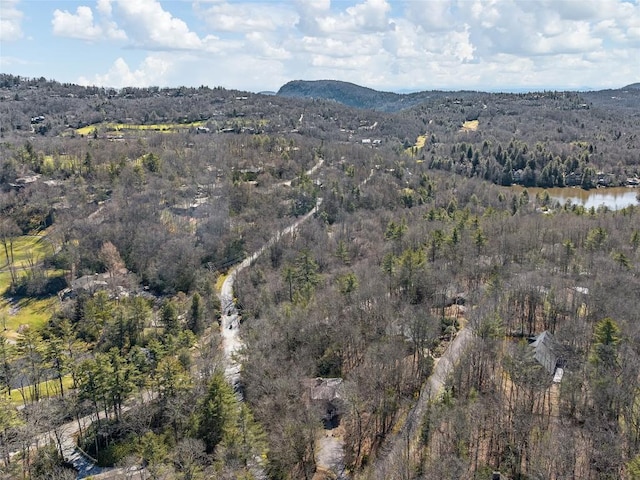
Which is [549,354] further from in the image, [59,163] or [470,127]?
[470,127]

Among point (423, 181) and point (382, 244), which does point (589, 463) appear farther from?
point (423, 181)

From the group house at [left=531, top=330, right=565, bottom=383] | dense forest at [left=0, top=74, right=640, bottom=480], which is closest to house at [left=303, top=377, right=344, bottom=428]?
dense forest at [left=0, top=74, right=640, bottom=480]

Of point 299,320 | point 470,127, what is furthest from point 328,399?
point 470,127

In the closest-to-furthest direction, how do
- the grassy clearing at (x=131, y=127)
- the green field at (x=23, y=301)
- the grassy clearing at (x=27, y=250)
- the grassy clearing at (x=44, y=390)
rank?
the grassy clearing at (x=44, y=390), the green field at (x=23, y=301), the grassy clearing at (x=27, y=250), the grassy clearing at (x=131, y=127)

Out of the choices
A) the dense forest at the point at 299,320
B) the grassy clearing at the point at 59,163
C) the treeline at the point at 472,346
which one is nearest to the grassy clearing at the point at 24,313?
the dense forest at the point at 299,320

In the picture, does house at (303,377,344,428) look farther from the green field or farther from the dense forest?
the green field

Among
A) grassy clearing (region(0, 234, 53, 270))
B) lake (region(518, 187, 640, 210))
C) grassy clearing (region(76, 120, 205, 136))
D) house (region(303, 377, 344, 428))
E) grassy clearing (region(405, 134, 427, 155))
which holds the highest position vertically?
grassy clearing (region(76, 120, 205, 136))

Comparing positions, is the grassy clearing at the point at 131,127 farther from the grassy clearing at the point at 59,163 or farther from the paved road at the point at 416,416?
the paved road at the point at 416,416
